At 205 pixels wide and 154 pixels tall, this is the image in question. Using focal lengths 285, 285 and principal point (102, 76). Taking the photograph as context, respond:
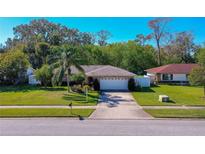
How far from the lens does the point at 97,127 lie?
48.0ft

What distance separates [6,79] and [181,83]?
26.3 meters

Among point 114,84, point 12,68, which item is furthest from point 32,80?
point 114,84

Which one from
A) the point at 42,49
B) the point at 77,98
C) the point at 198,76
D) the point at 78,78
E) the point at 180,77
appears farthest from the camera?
the point at 42,49

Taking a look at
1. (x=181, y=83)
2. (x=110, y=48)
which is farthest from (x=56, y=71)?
(x=110, y=48)

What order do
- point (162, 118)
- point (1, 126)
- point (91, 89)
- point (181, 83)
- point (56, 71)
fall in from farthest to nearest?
1. point (181, 83)
2. point (91, 89)
3. point (56, 71)
4. point (162, 118)
5. point (1, 126)

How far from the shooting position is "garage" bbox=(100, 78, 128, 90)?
34719 millimetres

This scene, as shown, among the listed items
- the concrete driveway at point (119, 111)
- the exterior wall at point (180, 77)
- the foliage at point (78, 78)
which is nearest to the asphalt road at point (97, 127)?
the concrete driveway at point (119, 111)

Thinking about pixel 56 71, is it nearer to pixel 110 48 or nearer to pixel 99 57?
pixel 99 57

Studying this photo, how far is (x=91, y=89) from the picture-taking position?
109ft

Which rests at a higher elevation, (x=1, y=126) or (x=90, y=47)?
(x=90, y=47)

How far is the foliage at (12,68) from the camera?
3716cm

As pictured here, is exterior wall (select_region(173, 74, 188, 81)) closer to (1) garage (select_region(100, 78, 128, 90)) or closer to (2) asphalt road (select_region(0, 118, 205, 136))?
(1) garage (select_region(100, 78, 128, 90))

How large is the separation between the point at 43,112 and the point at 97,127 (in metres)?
5.79

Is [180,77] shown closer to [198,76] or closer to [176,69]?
[176,69]
